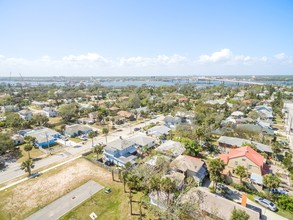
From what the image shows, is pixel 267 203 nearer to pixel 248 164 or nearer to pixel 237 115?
pixel 248 164

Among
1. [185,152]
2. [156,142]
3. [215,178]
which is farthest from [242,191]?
[156,142]

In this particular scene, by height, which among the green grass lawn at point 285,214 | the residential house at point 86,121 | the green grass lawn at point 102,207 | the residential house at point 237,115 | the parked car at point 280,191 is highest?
the residential house at point 237,115

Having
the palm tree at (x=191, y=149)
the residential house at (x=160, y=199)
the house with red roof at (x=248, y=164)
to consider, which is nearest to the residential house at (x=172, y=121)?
the palm tree at (x=191, y=149)

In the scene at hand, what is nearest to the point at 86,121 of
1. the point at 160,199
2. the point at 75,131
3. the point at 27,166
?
the point at 75,131

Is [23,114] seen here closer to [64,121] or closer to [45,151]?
[64,121]

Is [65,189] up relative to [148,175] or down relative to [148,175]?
down

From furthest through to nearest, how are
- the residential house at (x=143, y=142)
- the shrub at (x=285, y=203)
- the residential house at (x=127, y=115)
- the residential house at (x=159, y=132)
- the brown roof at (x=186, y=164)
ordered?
the residential house at (x=127, y=115) < the residential house at (x=159, y=132) < the residential house at (x=143, y=142) < the brown roof at (x=186, y=164) < the shrub at (x=285, y=203)

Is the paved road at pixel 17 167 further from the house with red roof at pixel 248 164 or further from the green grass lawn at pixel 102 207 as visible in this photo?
the house with red roof at pixel 248 164
